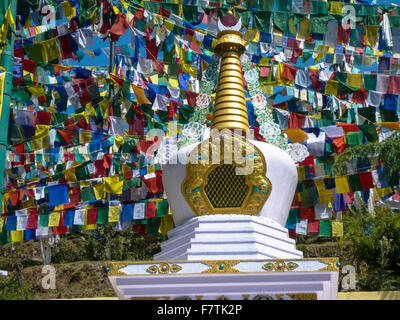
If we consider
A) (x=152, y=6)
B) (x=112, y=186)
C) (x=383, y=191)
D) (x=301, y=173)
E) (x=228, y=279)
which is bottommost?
(x=228, y=279)

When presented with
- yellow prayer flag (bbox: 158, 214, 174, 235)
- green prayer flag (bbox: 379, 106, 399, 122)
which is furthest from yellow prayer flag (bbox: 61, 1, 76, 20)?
green prayer flag (bbox: 379, 106, 399, 122)

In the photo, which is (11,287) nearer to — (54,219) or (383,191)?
(54,219)

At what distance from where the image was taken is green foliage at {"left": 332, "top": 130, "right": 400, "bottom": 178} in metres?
14.5

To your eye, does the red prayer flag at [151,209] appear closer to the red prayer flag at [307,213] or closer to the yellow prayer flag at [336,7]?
the red prayer flag at [307,213]

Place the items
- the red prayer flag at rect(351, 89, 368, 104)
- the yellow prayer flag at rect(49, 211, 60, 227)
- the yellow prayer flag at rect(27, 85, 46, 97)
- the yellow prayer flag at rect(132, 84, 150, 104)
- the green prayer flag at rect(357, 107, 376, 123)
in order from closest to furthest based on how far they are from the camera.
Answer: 1. the yellow prayer flag at rect(49, 211, 60, 227)
2. the yellow prayer flag at rect(27, 85, 46, 97)
3. the green prayer flag at rect(357, 107, 376, 123)
4. the red prayer flag at rect(351, 89, 368, 104)
5. the yellow prayer flag at rect(132, 84, 150, 104)

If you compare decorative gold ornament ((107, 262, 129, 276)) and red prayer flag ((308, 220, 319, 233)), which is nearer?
decorative gold ornament ((107, 262, 129, 276))

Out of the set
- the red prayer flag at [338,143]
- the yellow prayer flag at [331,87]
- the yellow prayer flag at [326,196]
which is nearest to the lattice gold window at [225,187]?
the yellow prayer flag at [326,196]

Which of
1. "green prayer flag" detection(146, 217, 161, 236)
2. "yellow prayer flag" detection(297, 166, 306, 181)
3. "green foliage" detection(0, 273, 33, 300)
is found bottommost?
"green foliage" detection(0, 273, 33, 300)

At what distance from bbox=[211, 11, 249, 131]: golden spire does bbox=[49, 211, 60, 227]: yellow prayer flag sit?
199 inches

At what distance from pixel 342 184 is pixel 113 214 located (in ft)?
17.0

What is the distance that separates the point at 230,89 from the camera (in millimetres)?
11398

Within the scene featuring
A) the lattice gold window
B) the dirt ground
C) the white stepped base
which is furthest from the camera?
the dirt ground

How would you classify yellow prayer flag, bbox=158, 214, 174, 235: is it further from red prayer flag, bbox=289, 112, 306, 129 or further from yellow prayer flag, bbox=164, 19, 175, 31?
yellow prayer flag, bbox=164, 19, 175, 31

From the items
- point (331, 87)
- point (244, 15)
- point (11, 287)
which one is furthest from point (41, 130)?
point (331, 87)
